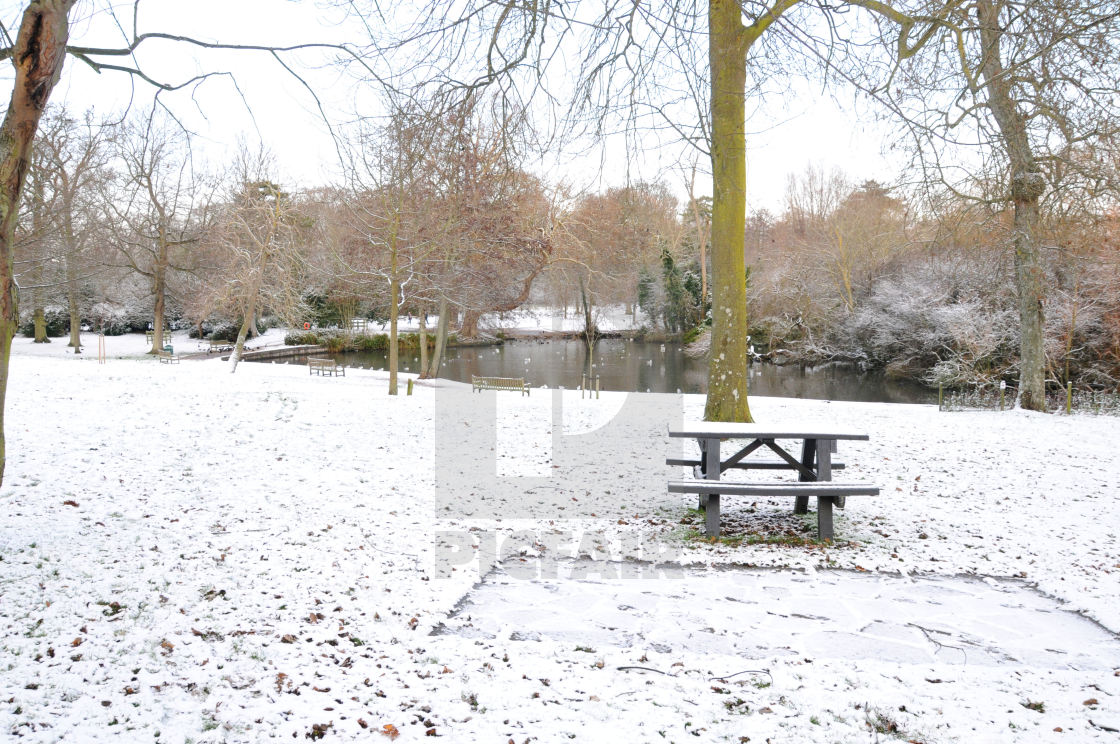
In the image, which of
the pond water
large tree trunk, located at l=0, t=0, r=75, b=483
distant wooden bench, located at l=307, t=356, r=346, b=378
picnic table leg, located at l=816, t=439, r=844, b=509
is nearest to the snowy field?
picnic table leg, located at l=816, t=439, r=844, b=509

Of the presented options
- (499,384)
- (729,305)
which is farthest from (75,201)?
(729,305)

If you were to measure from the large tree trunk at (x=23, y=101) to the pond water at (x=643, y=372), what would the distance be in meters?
20.2

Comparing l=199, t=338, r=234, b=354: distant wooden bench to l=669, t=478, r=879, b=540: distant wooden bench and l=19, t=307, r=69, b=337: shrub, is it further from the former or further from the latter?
l=669, t=478, r=879, b=540: distant wooden bench

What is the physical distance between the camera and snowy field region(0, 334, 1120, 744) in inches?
118

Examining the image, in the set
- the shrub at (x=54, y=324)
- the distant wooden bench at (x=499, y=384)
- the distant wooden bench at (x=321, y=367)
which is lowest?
the distant wooden bench at (x=499, y=384)

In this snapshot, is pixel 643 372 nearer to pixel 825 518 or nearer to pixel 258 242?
pixel 258 242

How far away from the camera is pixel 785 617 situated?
4.20 m

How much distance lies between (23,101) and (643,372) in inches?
1085

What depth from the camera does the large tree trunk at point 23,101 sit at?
3654 millimetres

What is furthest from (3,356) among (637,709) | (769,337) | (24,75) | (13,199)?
(769,337)

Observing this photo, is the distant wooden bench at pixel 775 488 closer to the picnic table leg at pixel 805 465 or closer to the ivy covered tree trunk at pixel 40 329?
the picnic table leg at pixel 805 465

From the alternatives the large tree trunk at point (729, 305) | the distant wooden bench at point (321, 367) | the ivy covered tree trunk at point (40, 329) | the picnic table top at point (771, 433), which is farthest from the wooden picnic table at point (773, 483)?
the ivy covered tree trunk at point (40, 329)

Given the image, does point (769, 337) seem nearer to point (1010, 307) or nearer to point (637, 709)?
point (1010, 307)

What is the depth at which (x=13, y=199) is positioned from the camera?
12.6 ft
